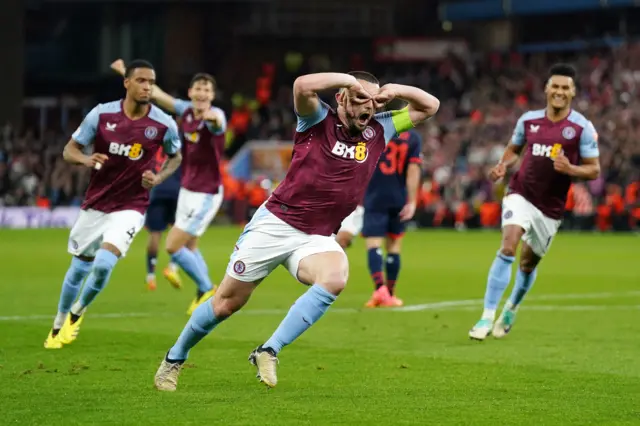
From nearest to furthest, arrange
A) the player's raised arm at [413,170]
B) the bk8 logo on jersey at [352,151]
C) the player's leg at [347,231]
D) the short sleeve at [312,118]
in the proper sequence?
the short sleeve at [312,118]
the bk8 logo on jersey at [352,151]
the player's raised arm at [413,170]
the player's leg at [347,231]

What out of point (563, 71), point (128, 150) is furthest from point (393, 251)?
point (128, 150)

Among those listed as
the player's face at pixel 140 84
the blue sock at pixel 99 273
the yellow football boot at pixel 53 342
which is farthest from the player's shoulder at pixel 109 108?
the yellow football boot at pixel 53 342

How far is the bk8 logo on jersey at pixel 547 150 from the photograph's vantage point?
12.4m

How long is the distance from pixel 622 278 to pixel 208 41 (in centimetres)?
3538

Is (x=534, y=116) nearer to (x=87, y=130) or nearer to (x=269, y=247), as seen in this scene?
(x=87, y=130)

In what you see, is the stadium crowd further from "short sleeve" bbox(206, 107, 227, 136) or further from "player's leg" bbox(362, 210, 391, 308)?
"short sleeve" bbox(206, 107, 227, 136)

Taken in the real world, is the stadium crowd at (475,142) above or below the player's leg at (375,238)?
below

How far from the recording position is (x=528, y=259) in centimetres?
1272

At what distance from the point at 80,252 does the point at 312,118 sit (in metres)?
3.96

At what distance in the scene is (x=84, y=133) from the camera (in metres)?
11.6

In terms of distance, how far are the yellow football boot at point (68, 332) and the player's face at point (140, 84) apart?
201 cm

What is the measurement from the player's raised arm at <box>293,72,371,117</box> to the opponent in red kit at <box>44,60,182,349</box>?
3.55 meters

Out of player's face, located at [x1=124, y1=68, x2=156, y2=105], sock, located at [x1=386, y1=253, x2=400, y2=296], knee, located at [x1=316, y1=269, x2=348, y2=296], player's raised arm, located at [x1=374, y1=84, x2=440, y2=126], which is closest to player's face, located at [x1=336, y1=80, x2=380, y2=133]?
player's raised arm, located at [x1=374, y1=84, x2=440, y2=126]

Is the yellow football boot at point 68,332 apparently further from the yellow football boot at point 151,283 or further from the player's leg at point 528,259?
the yellow football boot at point 151,283
